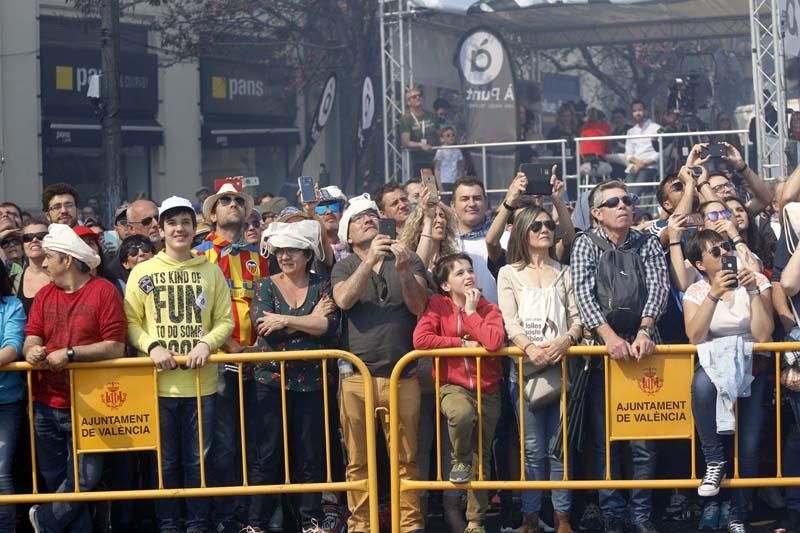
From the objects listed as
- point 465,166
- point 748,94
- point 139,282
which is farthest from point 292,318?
point 748,94

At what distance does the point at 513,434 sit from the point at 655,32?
13.7 metres

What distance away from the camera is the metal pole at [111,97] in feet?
52.7

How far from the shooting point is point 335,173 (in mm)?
25312

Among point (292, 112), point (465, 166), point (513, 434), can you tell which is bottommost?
point (513, 434)

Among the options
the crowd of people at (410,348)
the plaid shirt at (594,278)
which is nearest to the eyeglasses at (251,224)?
the crowd of people at (410,348)

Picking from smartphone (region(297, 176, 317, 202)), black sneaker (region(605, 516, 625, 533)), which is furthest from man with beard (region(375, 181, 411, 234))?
black sneaker (region(605, 516, 625, 533))

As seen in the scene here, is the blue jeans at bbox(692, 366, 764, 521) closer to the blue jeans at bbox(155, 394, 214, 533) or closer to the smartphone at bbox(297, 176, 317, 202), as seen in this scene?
the blue jeans at bbox(155, 394, 214, 533)

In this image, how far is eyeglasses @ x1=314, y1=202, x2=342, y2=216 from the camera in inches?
342

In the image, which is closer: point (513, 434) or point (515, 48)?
point (513, 434)

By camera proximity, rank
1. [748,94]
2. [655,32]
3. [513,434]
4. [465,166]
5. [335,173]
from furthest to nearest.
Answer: [748,94] → [335,173] → [655,32] → [465,166] → [513,434]

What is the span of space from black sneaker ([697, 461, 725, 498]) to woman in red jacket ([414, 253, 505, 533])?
117 cm

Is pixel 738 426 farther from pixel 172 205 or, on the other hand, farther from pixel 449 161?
pixel 449 161

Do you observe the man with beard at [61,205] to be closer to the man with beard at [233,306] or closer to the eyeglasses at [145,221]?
the eyeglasses at [145,221]

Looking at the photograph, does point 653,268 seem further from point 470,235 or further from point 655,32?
point 655,32
